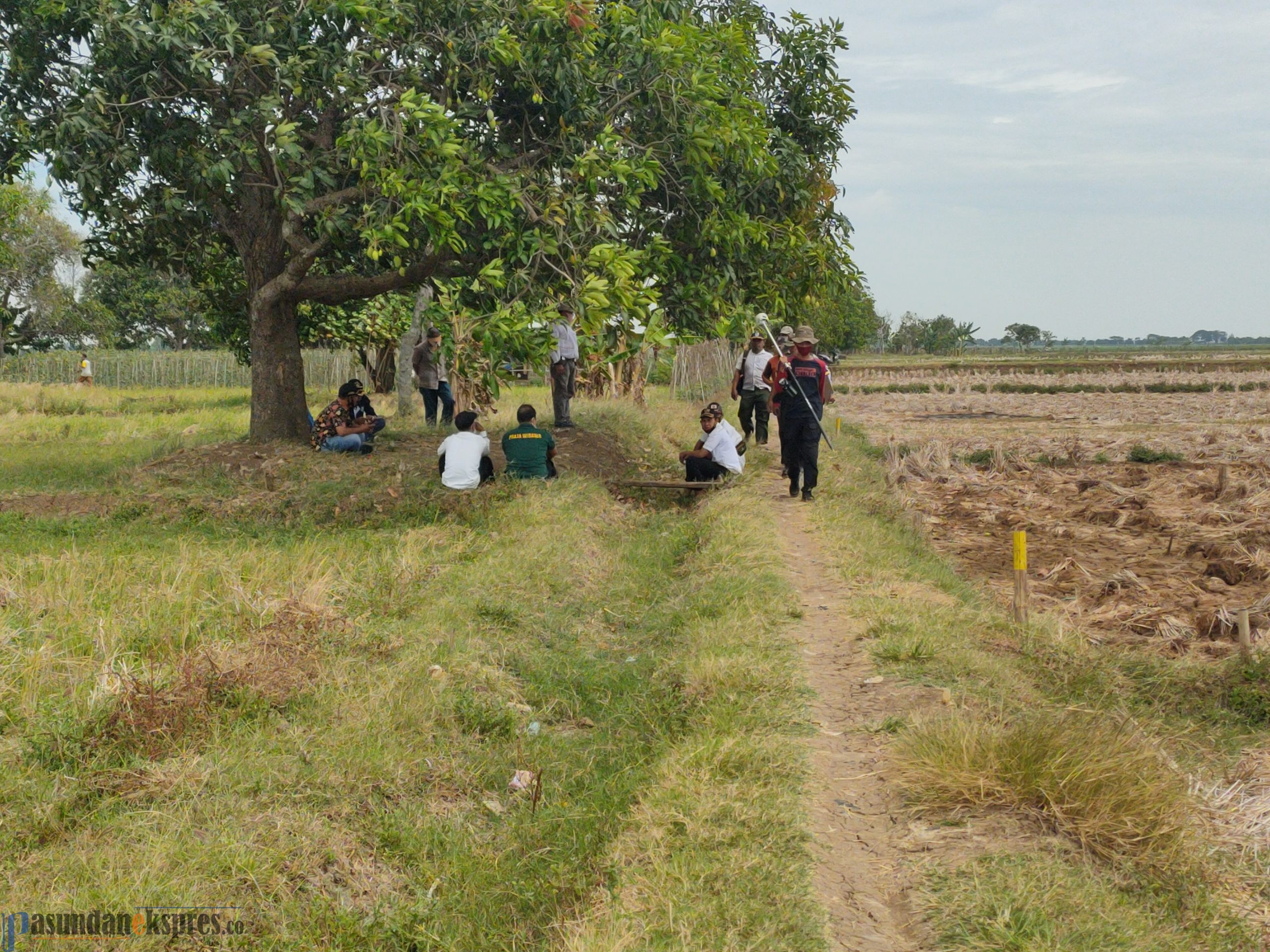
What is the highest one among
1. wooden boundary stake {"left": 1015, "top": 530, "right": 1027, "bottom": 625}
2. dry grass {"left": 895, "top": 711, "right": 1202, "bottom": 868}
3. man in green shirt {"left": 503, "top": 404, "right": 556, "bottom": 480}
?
man in green shirt {"left": 503, "top": 404, "right": 556, "bottom": 480}

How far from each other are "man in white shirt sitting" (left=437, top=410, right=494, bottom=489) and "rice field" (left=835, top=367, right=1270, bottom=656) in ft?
16.5

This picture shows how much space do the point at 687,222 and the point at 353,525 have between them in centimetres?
530

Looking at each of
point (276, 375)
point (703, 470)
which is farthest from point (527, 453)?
point (276, 375)

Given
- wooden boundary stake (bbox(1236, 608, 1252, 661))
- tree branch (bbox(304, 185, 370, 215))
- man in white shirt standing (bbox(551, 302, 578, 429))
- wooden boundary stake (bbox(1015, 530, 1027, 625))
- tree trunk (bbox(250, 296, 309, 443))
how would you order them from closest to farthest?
1. wooden boundary stake (bbox(1236, 608, 1252, 661))
2. wooden boundary stake (bbox(1015, 530, 1027, 625))
3. tree branch (bbox(304, 185, 370, 215))
4. tree trunk (bbox(250, 296, 309, 443))
5. man in white shirt standing (bbox(551, 302, 578, 429))

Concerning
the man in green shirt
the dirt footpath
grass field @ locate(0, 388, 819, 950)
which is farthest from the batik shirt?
the dirt footpath

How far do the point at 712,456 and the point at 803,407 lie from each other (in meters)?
1.46

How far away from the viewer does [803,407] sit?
1286 centimetres

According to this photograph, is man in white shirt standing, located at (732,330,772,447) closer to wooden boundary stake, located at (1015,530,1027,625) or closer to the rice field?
the rice field

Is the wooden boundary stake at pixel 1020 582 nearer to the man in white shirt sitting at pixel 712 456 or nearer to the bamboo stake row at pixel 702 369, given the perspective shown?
the man in white shirt sitting at pixel 712 456

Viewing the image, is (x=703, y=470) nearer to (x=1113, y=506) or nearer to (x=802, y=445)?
(x=802, y=445)

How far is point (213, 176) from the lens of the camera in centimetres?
1041

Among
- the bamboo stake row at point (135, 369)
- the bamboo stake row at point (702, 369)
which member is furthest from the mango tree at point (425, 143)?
the bamboo stake row at point (135, 369)

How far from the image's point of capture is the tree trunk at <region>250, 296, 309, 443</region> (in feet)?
46.5

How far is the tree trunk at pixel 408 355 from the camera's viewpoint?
1872cm
